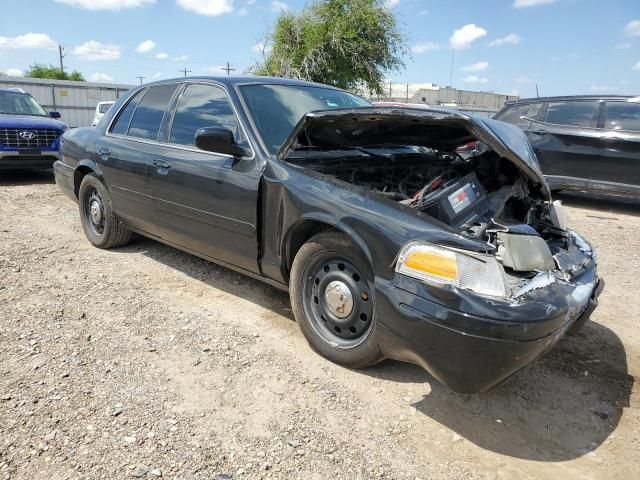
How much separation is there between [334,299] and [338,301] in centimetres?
3

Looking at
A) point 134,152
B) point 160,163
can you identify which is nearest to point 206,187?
point 160,163

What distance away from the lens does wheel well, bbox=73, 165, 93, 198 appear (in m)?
5.05

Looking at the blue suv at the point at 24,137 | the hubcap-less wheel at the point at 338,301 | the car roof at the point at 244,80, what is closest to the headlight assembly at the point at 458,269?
the hubcap-less wheel at the point at 338,301

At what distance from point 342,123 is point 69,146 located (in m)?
3.55

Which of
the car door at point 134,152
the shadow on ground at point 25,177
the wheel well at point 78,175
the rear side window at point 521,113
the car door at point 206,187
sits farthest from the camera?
the shadow on ground at point 25,177

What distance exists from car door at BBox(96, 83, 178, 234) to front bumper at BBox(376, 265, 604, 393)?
2.60m

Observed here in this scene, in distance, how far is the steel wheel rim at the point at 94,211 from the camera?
4946 mm

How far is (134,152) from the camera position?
4.26 m

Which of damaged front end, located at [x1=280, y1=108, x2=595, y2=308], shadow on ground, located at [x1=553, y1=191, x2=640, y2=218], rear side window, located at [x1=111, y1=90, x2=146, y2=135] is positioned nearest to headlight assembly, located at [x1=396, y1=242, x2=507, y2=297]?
damaged front end, located at [x1=280, y1=108, x2=595, y2=308]

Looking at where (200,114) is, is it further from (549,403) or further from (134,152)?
(549,403)

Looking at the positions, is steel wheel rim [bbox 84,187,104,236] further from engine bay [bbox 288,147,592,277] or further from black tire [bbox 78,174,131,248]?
engine bay [bbox 288,147,592,277]

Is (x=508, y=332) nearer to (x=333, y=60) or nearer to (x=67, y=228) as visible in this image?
(x=67, y=228)

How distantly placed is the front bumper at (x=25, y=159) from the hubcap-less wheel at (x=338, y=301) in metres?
7.79

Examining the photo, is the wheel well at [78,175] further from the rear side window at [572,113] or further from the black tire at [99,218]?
the rear side window at [572,113]
